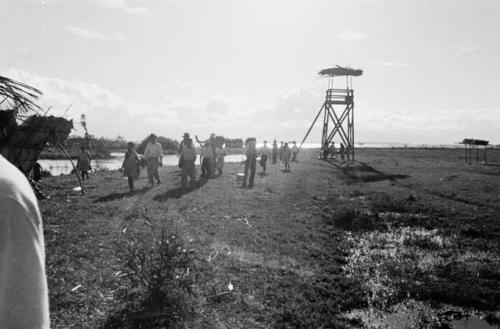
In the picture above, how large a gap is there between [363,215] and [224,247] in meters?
6.30

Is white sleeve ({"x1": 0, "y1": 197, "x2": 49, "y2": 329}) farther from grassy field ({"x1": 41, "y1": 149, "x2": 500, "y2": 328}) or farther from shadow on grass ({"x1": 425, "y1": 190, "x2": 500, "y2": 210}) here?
shadow on grass ({"x1": 425, "y1": 190, "x2": 500, "y2": 210})

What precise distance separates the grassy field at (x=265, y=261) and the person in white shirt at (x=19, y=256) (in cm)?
448

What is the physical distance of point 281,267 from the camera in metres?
7.81

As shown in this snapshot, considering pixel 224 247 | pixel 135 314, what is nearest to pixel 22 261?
pixel 135 314

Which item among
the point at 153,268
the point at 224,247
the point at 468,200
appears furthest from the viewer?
the point at 468,200

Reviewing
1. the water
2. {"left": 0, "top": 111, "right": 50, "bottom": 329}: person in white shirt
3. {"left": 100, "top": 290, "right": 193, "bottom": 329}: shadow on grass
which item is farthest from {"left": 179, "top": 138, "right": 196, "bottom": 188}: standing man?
{"left": 0, "top": 111, "right": 50, "bottom": 329}: person in white shirt

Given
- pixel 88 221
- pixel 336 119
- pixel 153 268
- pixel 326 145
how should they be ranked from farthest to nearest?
pixel 326 145 → pixel 336 119 → pixel 88 221 → pixel 153 268

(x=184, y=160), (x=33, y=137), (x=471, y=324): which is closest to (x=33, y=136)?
(x=33, y=137)

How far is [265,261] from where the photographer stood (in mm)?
8133

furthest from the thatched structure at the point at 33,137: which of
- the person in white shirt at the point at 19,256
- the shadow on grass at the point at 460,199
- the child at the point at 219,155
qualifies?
the shadow on grass at the point at 460,199

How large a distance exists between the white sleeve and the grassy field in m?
4.48

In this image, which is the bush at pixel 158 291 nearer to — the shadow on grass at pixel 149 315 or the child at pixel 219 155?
the shadow on grass at pixel 149 315

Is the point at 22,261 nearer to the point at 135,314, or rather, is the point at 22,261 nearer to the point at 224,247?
the point at 135,314

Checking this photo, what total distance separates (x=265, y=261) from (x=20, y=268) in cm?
732
